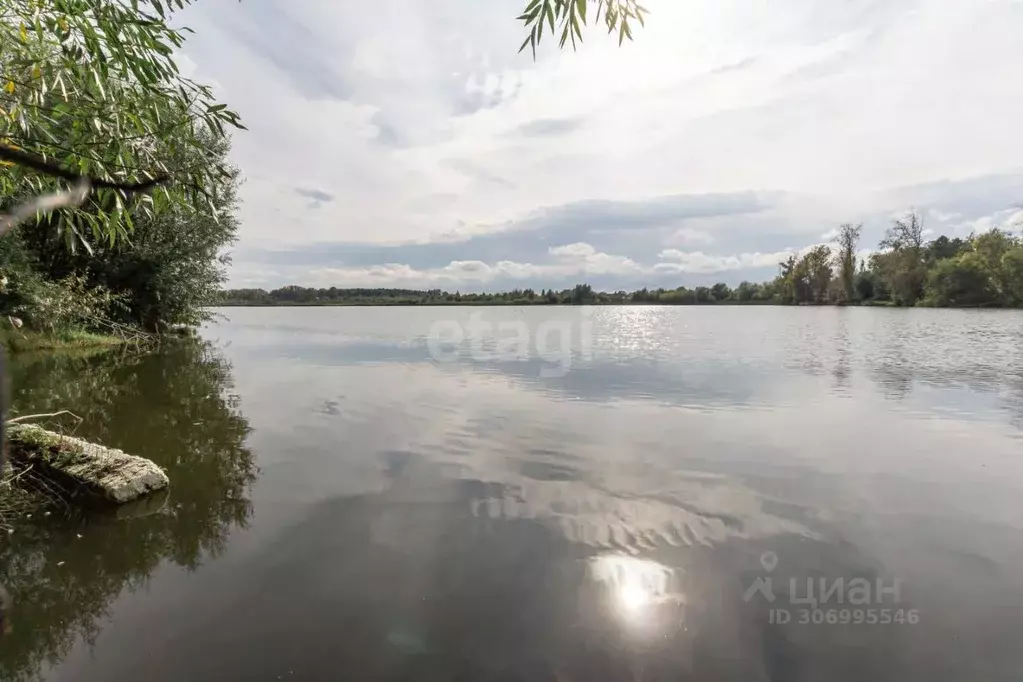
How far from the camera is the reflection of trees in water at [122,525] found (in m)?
5.24

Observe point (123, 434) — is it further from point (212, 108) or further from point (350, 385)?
point (212, 108)

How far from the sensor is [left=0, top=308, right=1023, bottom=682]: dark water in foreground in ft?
15.9

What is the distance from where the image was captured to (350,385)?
63.6ft

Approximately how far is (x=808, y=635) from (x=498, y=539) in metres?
3.53

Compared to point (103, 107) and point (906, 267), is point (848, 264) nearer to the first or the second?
point (906, 267)

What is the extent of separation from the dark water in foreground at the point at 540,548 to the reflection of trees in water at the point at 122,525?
4 cm

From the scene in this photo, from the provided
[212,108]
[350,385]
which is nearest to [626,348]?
[350,385]

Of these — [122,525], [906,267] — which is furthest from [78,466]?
[906,267]

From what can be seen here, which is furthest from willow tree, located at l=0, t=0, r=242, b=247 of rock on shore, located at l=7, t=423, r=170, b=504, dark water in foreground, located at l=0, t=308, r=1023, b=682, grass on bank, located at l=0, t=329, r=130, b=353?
grass on bank, located at l=0, t=329, r=130, b=353

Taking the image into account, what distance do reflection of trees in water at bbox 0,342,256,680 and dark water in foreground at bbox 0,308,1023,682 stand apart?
4cm

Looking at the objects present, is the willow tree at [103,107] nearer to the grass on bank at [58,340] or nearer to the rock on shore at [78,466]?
the rock on shore at [78,466]

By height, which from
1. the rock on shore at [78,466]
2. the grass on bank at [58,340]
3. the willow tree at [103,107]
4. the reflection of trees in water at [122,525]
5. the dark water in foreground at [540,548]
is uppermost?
the willow tree at [103,107]

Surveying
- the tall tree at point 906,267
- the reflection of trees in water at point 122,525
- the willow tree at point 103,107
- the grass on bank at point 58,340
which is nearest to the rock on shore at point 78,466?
the reflection of trees in water at point 122,525

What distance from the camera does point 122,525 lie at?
23.3 feet
